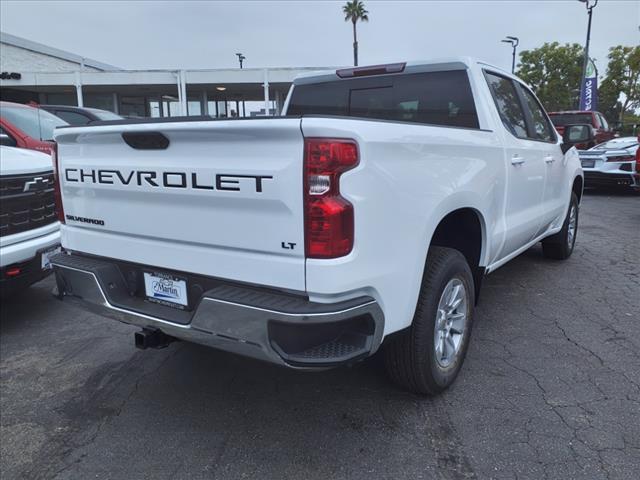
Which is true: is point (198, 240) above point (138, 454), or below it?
above

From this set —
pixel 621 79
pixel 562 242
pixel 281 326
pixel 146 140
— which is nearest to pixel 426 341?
pixel 281 326

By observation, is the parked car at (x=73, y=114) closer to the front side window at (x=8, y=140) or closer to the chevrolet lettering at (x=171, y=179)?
the front side window at (x=8, y=140)

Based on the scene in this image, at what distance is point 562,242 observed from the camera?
5746 millimetres

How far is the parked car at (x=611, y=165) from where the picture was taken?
35.4ft

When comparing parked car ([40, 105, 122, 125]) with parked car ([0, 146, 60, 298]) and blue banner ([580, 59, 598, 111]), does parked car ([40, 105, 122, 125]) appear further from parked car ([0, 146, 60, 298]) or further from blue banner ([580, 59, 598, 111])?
blue banner ([580, 59, 598, 111])

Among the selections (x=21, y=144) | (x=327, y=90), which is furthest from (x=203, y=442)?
(x=21, y=144)

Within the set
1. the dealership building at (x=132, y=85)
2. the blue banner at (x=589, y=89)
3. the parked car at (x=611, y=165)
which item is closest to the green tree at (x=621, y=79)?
the blue banner at (x=589, y=89)

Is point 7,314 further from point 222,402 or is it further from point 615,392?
point 615,392

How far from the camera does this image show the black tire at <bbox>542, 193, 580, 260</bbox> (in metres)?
5.71

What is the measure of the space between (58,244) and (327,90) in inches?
103

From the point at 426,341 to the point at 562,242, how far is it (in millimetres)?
3751

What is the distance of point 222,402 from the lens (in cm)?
307

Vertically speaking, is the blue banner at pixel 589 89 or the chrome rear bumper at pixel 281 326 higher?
the blue banner at pixel 589 89

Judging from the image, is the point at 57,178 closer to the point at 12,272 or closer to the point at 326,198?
the point at 12,272
